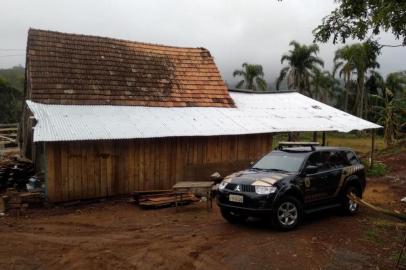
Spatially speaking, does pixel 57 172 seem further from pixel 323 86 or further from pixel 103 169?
pixel 323 86

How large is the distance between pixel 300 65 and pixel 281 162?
120 ft

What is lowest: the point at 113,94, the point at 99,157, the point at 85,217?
the point at 85,217

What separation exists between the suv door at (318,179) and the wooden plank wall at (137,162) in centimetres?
579

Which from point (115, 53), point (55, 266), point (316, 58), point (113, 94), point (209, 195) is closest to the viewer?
point (55, 266)

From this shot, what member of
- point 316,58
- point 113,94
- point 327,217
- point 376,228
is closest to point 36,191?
point 113,94

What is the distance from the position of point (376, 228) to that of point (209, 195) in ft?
15.8

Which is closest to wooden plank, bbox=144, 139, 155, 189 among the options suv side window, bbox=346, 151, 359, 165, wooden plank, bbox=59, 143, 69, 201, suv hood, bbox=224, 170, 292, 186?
wooden plank, bbox=59, 143, 69, 201

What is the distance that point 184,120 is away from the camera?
14.7 m

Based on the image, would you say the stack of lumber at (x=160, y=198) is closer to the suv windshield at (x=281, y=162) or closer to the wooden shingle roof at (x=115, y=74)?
the suv windshield at (x=281, y=162)

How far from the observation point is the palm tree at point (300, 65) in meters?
43.5

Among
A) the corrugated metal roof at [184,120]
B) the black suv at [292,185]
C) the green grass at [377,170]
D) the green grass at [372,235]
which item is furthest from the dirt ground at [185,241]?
the green grass at [377,170]

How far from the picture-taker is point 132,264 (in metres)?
7.05

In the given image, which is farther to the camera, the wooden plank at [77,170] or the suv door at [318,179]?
the wooden plank at [77,170]

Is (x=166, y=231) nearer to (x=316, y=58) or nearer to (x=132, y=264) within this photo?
(x=132, y=264)
